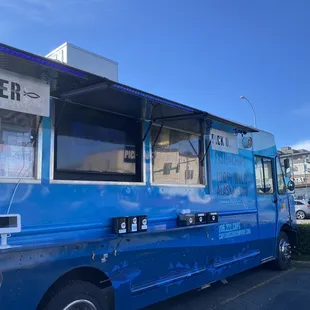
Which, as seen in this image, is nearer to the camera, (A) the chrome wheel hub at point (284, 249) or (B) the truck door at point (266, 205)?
(B) the truck door at point (266, 205)

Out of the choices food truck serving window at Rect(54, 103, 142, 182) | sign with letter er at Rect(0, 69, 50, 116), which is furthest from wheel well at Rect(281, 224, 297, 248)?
sign with letter er at Rect(0, 69, 50, 116)

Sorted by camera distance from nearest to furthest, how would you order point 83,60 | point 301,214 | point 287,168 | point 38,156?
point 38,156, point 83,60, point 287,168, point 301,214

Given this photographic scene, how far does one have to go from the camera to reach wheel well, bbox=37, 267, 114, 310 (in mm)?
3195

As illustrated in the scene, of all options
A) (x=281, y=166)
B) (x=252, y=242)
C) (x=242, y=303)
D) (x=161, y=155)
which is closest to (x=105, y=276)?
(x=161, y=155)

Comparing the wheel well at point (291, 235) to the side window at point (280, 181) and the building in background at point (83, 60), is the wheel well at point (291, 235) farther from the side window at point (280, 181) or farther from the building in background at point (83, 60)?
the building in background at point (83, 60)

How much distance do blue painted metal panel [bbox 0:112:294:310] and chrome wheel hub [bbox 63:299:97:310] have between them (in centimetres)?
32

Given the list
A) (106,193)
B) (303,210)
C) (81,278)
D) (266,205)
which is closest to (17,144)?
(106,193)

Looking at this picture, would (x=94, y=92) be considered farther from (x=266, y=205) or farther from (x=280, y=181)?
(x=280, y=181)

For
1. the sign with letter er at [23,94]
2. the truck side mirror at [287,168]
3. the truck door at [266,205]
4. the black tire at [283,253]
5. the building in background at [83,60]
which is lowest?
the black tire at [283,253]

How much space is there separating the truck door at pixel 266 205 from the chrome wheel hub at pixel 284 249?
1.25 ft

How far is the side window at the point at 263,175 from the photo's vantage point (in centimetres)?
674

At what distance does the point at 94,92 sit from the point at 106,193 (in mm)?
1086

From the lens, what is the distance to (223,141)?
569 cm

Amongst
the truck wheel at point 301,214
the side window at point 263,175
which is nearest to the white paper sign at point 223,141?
the side window at point 263,175
